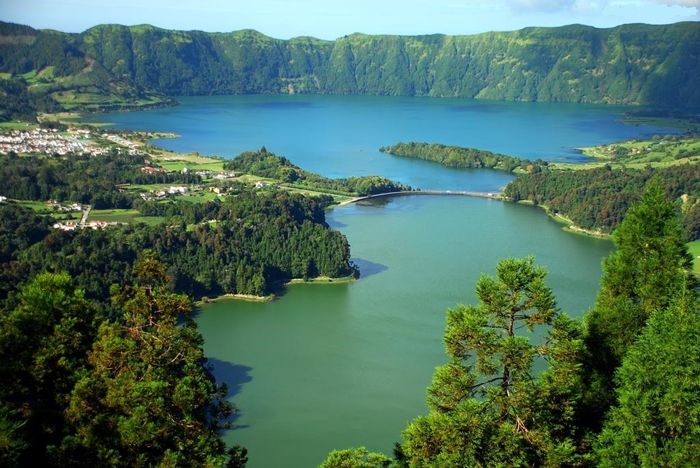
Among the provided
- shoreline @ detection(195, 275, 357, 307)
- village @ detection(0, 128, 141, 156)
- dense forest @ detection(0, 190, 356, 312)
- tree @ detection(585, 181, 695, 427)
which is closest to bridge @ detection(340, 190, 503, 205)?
dense forest @ detection(0, 190, 356, 312)

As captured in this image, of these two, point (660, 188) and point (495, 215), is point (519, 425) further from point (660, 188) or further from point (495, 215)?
point (495, 215)

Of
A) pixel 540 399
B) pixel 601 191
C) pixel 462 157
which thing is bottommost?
pixel 462 157

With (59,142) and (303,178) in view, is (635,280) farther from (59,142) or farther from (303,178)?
Answer: (59,142)

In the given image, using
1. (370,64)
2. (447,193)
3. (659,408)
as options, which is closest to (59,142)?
(447,193)

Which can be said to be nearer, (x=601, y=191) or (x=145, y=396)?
(x=145, y=396)

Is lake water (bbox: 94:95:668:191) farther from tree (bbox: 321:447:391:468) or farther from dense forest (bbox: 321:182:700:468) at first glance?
tree (bbox: 321:447:391:468)

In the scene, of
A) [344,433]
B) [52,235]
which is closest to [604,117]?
[52,235]
